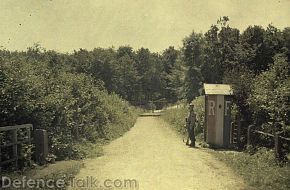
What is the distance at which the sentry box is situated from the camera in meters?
19.3

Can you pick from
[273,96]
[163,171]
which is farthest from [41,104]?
[273,96]

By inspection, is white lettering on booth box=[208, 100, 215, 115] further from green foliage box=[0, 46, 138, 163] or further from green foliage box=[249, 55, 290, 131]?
Result: green foliage box=[0, 46, 138, 163]

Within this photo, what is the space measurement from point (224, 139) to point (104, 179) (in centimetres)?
988

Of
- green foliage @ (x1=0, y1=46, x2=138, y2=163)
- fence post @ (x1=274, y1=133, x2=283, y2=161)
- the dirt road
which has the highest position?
green foliage @ (x1=0, y1=46, x2=138, y2=163)

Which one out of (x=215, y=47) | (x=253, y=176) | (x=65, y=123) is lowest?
(x=253, y=176)

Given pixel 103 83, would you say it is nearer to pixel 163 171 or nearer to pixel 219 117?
pixel 219 117

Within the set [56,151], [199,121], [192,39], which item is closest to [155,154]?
[56,151]

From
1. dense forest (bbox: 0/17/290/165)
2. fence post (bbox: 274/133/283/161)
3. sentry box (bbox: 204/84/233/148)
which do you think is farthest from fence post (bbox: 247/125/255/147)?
fence post (bbox: 274/133/283/161)

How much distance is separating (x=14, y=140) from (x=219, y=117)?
10.8 m

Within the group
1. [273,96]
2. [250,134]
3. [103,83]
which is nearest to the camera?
[273,96]

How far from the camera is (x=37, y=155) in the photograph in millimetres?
12711

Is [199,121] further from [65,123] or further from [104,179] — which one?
[104,179]

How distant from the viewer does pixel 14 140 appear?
1160cm

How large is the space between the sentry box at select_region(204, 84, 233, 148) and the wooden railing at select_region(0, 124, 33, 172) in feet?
32.5
